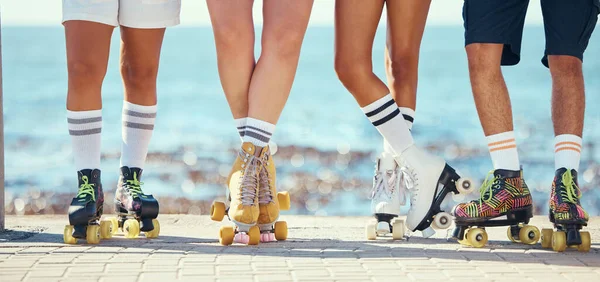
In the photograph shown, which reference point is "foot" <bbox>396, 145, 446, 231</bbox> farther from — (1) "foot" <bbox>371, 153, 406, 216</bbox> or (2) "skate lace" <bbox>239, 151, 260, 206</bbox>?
(2) "skate lace" <bbox>239, 151, 260, 206</bbox>

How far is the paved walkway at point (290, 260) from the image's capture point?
3.64 meters

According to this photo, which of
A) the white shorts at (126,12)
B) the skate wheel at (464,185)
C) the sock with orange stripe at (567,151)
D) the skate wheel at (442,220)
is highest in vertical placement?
the white shorts at (126,12)

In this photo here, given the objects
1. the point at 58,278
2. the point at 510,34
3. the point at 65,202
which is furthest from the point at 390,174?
the point at 65,202

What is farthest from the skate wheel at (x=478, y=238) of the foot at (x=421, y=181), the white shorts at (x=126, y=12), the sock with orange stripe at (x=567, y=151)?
the white shorts at (x=126, y=12)

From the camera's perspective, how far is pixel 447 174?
4723mm

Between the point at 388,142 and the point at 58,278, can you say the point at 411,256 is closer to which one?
the point at 388,142

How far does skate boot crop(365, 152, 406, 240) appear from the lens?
186 inches

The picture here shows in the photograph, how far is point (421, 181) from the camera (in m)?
4.70

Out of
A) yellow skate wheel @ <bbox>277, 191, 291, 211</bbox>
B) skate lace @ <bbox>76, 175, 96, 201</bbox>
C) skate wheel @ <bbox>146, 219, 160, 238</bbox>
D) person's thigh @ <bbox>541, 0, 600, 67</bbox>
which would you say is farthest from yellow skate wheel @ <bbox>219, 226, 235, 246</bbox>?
person's thigh @ <bbox>541, 0, 600, 67</bbox>

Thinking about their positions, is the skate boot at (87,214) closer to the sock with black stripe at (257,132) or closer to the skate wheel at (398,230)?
the sock with black stripe at (257,132)

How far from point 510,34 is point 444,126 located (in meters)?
14.3

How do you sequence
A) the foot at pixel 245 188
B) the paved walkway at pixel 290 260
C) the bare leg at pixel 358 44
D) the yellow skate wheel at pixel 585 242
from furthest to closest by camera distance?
the bare leg at pixel 358 44, the foot at pixel 245 188, the yellow skate wheel at pixel 585 242, the paved walkway at pixel 290 260

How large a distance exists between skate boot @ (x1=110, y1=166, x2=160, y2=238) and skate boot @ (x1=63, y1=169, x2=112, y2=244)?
0.15m

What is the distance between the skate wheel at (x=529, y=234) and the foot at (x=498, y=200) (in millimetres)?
98
